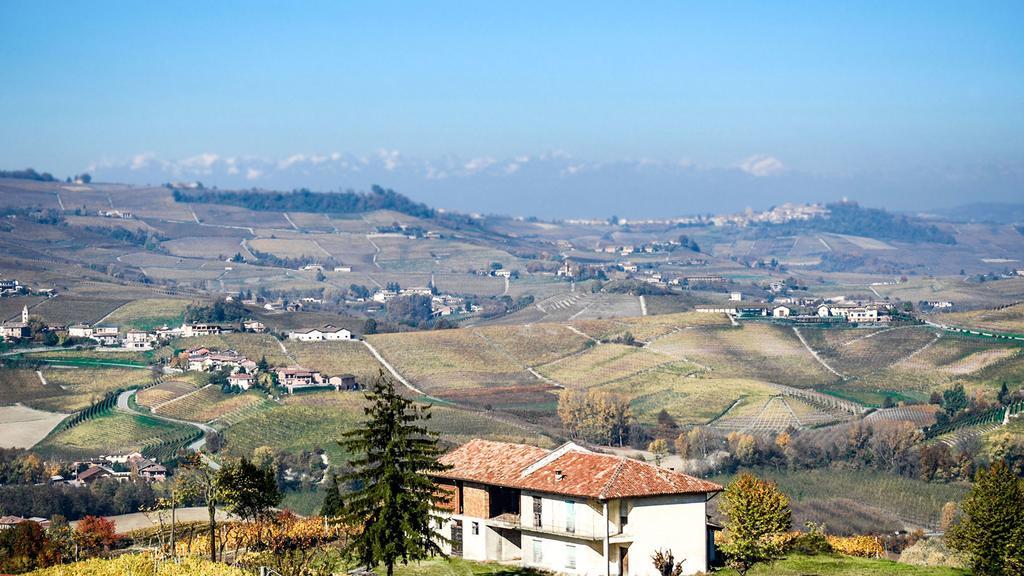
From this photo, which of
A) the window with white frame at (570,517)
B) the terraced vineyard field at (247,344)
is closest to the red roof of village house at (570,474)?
the window with white frame at (570,517)

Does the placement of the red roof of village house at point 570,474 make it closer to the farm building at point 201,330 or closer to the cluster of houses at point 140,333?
the cluster of houses at point 140,333

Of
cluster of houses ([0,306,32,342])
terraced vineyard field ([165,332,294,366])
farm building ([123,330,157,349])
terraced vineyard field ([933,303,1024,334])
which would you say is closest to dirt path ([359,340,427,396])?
terraced vineyard field ([165,332,294,366])

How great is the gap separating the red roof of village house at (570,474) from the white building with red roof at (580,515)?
29 mm

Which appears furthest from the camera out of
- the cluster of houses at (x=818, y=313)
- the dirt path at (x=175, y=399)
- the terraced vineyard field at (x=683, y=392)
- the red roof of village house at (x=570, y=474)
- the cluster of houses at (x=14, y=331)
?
the cluster of houses at (x=818, y=313)

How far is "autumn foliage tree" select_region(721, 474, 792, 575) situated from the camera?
37844 mm

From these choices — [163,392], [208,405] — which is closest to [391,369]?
[163,392]

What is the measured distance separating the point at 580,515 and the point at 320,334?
102439mm

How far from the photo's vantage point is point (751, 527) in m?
38.3

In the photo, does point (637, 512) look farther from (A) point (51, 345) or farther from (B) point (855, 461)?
(A) point (51, 345)

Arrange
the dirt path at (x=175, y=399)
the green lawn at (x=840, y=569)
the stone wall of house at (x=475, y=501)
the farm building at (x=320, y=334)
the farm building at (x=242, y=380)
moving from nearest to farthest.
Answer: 1. the green lawn at (x=840, y=569)
2. the stone wall of house at (x=475, y=501)
3. the dirt path at (x=175, y=399)
4. the farm building at (x=242, y=380)
5. the farm building at (x=320, y=334)

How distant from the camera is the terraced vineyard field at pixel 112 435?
292 ft

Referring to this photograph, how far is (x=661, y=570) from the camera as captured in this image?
3622 cm

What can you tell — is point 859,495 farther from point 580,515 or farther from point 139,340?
point 139,340

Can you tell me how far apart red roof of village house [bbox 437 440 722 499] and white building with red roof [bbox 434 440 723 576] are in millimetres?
29
